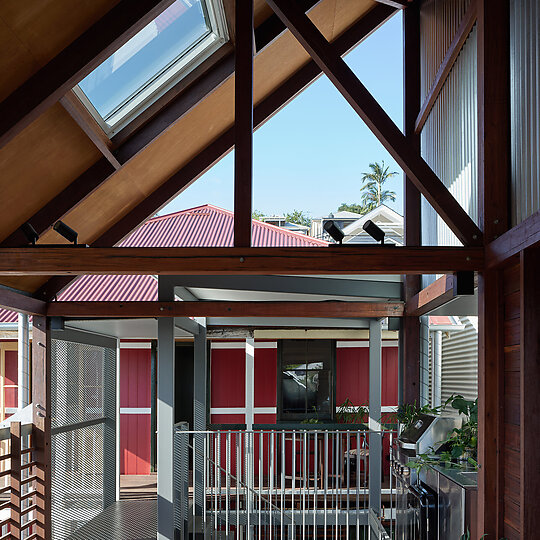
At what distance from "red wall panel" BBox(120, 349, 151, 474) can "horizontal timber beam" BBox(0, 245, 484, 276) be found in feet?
26.8

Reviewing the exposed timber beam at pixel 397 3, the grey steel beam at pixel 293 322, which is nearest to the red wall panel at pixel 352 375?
the grey steel beam at pixel 293 322

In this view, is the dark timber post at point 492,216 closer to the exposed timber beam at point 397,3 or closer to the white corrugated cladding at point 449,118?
the white corrugated cladding at point 449,118

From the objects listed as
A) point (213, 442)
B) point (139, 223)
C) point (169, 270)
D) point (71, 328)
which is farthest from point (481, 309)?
point (213, 442)

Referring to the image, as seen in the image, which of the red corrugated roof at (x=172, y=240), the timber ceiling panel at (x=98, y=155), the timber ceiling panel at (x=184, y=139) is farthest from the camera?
the red corrugated roof at (x=172, y=240)

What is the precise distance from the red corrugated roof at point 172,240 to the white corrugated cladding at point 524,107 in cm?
Result: 532

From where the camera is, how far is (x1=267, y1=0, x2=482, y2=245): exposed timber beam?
4.68 meters

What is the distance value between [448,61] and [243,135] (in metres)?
2.01

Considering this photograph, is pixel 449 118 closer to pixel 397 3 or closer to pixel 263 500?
pixel 397 3

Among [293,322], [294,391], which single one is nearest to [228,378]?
[294,391]

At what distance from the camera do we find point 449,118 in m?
5.85

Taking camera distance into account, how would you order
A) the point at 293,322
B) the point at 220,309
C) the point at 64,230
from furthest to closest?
the point at 293,322, the point at 220,309, the point at 64,230

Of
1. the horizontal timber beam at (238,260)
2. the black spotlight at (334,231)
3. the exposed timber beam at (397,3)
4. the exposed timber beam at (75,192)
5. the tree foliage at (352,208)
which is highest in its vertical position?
the tree foliage at (352,208)

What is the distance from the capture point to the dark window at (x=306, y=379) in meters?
12.5

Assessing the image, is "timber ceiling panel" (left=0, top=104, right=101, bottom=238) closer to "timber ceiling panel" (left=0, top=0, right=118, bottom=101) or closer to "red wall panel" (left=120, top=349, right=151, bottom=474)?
"timber ceiling panel" (left=0, top=0, right=118, bottom=101)
